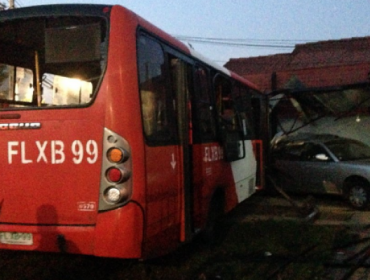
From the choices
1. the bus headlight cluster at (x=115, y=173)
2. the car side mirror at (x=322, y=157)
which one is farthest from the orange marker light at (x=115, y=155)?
the car side mirror at (x=322, y=157)

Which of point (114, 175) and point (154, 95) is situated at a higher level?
point (154, 95)

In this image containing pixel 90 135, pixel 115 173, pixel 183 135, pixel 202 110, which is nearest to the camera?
pixel 115 173

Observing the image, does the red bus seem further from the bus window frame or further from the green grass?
the bus window frame

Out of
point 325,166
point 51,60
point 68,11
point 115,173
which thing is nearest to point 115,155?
point 115,173

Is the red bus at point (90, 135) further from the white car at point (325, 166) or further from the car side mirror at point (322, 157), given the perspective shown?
the car side mirror at point (322, 157)

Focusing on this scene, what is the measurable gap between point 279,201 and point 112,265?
6.70m

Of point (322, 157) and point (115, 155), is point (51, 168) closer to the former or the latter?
point (115, 155)

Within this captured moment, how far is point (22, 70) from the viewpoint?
5953 millimetres

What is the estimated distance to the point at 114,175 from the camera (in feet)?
15.9

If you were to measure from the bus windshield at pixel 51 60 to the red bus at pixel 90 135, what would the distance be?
0.01 m

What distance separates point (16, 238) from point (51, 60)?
6.10 feet

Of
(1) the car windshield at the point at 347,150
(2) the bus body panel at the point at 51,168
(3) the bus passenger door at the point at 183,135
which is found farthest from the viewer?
(1) the car windshield at the point at 347,150

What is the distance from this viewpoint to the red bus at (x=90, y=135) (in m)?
4.89

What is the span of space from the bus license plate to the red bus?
0.04 ft
